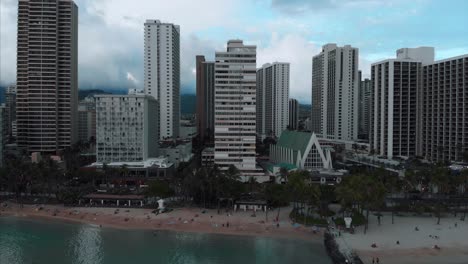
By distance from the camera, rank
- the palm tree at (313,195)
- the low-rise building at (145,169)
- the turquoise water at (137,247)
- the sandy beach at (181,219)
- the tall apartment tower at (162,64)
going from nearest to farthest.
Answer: the turquoise water at (137,247) < the sandy beach at (181,219) < the palm tree at (313,195) < the low-rise building at (145,169) < the tall apartment tower at (162,64)

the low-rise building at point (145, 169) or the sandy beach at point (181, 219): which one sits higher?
the low-rise building at point (145, 169)

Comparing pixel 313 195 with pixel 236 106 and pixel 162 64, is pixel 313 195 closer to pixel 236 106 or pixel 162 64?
pixel 236 106

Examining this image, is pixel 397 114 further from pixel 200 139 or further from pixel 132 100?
pixel 200 139

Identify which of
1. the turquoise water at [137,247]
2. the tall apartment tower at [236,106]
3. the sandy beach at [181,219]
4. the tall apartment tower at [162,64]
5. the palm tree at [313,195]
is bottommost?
the turquoise water at [137,247]

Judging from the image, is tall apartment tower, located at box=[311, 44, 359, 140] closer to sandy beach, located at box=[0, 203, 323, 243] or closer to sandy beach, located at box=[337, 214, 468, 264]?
sandy beach, located at box=[0, 203, 323, 243]

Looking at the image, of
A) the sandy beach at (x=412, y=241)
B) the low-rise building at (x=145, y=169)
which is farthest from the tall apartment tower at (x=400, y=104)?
the low-rise building at (x=145, y=169)

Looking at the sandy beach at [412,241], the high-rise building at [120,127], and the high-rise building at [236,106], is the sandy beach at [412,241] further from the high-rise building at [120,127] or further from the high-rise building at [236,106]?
the high-rise building at [120,127]

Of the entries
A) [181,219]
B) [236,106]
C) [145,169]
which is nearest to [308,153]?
[236,106]

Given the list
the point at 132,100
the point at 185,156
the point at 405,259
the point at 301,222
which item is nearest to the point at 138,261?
the point at 301,222
